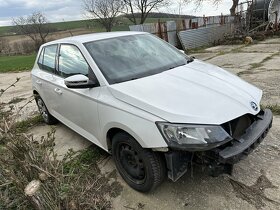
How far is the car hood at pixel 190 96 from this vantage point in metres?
2.37

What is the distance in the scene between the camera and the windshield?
121 inches

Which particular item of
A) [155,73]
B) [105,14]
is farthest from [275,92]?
[105,14]

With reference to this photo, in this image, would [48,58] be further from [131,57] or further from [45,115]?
[131,57]

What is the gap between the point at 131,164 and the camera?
2.89 metres

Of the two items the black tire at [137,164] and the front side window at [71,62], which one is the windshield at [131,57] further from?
the black tire at [137,164]

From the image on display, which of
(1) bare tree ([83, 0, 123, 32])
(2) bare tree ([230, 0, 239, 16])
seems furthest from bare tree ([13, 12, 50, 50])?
(2) bare tree ([230, 0, 239, 16])

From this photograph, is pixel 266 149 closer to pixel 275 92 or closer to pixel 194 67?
pixel 194 67

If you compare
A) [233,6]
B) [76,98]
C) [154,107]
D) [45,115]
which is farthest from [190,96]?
[233,6]

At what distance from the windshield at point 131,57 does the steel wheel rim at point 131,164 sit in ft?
2.46

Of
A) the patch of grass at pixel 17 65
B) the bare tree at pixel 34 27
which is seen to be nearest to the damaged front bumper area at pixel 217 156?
the patch of grass at pixel 17 65

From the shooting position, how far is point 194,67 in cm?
343

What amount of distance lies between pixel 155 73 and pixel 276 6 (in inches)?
729

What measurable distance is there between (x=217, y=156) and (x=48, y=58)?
336cm

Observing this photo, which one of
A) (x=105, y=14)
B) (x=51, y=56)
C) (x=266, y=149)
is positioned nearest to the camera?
Answer: (x=266, y=149)
